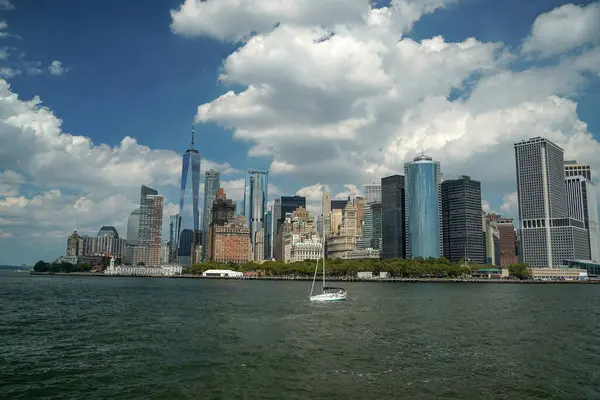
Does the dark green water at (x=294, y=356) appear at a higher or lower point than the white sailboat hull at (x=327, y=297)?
lower

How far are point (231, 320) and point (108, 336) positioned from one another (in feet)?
58.8

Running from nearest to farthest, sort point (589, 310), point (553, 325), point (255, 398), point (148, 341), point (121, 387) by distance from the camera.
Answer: point (255, 398) < point (121, 387) < point (148, 341) < point (553, 325) < point (589, 310)

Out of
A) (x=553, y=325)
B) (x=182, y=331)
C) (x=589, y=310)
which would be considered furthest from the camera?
(x=589, y=310)

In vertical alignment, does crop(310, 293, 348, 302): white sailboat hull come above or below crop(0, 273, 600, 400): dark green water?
above

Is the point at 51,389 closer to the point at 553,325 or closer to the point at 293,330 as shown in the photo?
the point at 293,330

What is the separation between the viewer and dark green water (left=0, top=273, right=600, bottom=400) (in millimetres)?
31609

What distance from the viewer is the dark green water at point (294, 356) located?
31.6m

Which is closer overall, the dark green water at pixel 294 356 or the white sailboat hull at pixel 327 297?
the dark green water at pixel 294 356

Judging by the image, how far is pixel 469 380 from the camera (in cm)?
3416

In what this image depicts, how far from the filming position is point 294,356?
41469mm

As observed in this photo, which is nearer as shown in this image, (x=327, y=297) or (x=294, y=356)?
(x=294, y=356)

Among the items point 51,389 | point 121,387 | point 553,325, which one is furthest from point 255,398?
point 553,325

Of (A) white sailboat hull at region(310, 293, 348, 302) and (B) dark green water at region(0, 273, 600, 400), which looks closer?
(B) dark green water at region(0, 273, 600, 400)

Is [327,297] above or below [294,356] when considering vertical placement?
above
